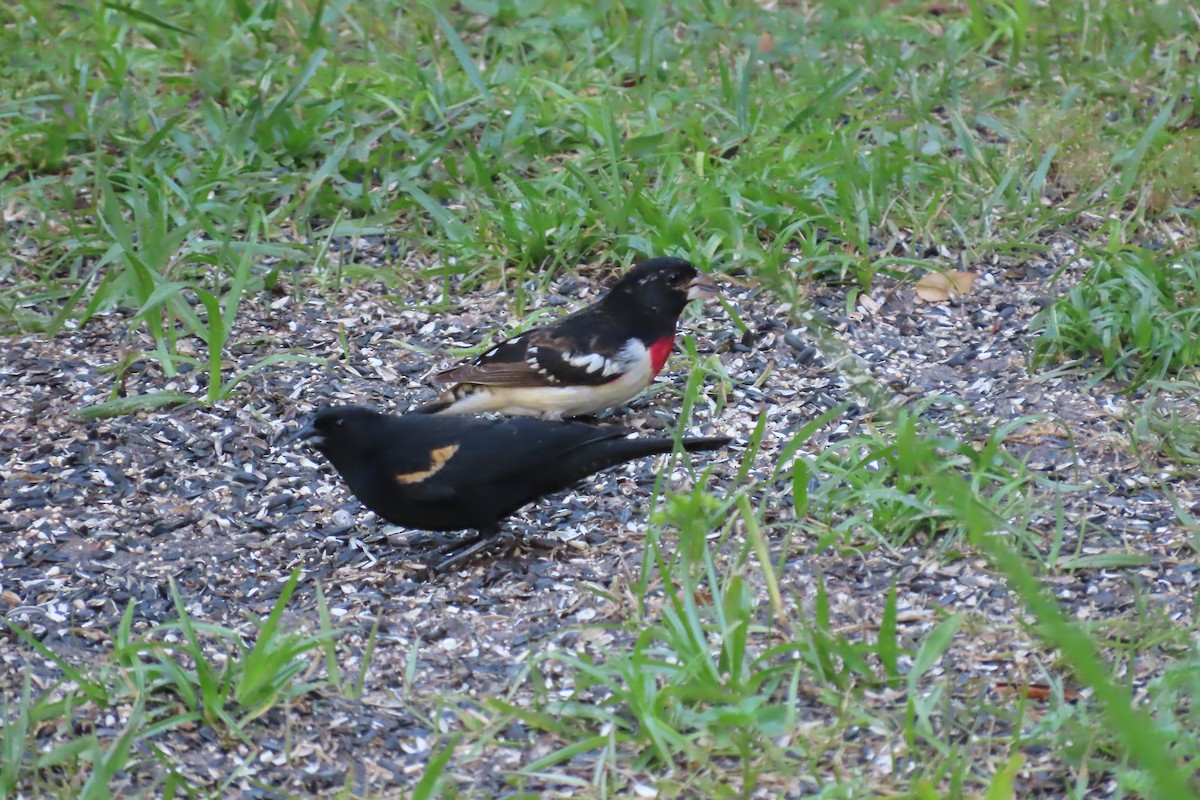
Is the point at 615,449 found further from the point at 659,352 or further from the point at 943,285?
the point at 943,285

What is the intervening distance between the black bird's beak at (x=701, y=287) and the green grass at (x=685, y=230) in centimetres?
28

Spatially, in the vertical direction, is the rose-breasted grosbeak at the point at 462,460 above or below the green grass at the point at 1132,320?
above

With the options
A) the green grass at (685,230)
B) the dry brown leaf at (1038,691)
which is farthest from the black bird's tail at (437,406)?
the dry brown leaf at (1038,691)

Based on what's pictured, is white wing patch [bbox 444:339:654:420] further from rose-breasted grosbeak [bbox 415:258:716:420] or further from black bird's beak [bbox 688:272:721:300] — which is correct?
black bird's beak [bbox 688:272:721:300]

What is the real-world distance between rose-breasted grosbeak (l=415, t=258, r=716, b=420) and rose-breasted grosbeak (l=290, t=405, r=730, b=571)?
0.71m

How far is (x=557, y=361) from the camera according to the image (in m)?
4.76

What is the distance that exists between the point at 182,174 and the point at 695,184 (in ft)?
6.55

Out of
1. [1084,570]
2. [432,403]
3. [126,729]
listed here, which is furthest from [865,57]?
[126,729]

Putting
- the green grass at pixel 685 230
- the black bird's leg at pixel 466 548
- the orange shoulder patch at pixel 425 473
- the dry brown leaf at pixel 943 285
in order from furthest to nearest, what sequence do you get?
the dry brown leaf at pixel 943 285 → the black bird's leg at pixel 466 548 → the orange shoulder patch at pixel 425 473 → the green grass at pixel 685 230

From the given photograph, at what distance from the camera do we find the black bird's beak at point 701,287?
4.93 m

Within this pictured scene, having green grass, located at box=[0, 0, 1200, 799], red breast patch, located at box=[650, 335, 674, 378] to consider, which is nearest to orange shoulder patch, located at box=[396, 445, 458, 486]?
green grass, located at box=[0, 0, 1200, 799]

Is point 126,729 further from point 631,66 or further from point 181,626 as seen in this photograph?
point 631,66

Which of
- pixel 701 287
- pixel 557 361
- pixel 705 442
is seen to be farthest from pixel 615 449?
pixel 701 287

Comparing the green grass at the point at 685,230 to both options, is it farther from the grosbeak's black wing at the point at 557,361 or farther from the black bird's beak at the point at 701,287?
the grosbeak's black wing at the point at 557,361
